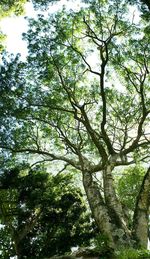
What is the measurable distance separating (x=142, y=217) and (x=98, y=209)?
154 centimetres

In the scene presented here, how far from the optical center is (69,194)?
15109 millimetres

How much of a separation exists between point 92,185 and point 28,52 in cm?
615

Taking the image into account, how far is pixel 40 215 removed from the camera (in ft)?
47.8

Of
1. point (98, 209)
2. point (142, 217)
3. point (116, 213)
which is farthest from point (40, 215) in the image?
point (142, 217)

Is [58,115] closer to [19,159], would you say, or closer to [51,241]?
[19,159]

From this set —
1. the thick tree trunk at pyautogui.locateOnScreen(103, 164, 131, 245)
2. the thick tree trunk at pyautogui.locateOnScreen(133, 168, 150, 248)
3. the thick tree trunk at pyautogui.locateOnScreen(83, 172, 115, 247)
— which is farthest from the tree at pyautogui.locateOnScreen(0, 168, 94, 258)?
the thick tree trunk at pyautogui.locateOnScreen(133, 168, 150, 248)

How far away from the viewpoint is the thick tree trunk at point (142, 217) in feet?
35.4

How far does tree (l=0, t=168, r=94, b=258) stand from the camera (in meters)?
13.7

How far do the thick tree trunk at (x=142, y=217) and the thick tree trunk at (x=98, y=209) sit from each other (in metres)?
0.96

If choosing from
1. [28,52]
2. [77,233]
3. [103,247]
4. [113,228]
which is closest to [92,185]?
[113,228]

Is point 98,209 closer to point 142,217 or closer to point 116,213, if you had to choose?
point 116,213

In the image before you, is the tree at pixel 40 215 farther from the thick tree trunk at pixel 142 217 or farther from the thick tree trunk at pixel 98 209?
the thick tree trunk at pixel 142 217

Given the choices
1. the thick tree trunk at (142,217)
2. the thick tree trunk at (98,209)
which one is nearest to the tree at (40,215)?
the thick tree trunk at (98,209)

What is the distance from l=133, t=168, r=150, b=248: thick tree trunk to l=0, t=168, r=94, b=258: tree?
4025 millimetres
